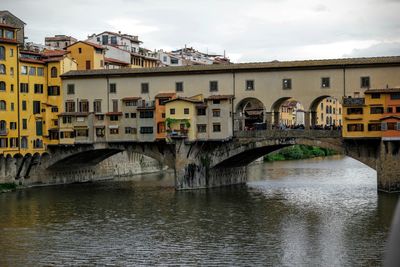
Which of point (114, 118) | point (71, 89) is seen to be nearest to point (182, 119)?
point (114, 118)

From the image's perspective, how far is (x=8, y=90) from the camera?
162 ft

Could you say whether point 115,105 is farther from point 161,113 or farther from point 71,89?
point 161,113

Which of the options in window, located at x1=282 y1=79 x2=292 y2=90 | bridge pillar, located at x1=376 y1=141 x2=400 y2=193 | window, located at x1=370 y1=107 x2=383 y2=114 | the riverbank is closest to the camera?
bridge pillar, located at x1=376 y1=141 x2=400 y2=193

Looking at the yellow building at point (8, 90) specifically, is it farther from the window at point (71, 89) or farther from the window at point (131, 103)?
the window at point (131, 103)

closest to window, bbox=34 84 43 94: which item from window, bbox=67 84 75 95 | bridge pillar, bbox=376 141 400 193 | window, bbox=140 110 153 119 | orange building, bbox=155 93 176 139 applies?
window, bbox=67 84 75 95

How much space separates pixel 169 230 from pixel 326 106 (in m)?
68.5

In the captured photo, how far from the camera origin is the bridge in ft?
140

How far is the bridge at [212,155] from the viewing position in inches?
1682

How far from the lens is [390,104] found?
41.8m

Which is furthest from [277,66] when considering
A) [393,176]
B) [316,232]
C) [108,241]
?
[108,241]

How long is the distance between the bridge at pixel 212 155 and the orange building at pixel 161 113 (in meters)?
1.24

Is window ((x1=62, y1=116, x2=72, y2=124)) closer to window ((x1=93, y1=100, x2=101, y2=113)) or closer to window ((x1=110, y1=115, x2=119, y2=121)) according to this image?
window ((x1=93, y1=100, x2=101, y2=113))

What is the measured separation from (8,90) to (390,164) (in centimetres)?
3014

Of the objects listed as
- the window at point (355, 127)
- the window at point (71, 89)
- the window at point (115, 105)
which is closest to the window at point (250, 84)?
the window at point (355, 127)
